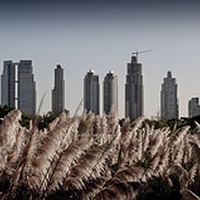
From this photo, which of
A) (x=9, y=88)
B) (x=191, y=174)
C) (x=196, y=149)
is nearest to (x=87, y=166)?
(x=196, y=149)

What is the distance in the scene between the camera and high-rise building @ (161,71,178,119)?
2262 cm

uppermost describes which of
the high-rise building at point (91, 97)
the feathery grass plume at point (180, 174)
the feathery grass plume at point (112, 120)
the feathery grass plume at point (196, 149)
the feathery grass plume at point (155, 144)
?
the high-rise building at point (91, 97)

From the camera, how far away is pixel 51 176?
12.7 feet

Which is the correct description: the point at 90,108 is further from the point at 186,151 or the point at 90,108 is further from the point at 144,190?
the point at 144,190

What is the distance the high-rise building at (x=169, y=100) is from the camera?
2262cm

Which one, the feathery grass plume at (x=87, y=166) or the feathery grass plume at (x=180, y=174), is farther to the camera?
the feathery grass plume at (x=180, y=174)

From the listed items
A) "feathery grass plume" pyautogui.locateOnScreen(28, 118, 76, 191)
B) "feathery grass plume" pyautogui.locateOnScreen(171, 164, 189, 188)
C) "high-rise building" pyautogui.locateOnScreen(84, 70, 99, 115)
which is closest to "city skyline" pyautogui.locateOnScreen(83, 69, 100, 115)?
A: "high-rise building" pyautogui.locateOnScreen(84, 70, 99, 115)

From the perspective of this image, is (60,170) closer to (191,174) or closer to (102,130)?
(191,174)

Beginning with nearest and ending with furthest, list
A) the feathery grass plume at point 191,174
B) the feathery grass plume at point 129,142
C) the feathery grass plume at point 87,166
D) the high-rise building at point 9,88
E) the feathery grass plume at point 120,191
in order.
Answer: the feathery grass plume at point 120,191
the feathery grass plume at point 87,166
the feathery grass plume at point 191,174
the feathery grass plume at point 129,142
the high-rise building at point 9,88

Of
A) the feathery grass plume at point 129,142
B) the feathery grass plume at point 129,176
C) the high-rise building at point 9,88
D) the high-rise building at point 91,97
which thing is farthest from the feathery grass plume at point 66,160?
the high-rise building at point 91,97

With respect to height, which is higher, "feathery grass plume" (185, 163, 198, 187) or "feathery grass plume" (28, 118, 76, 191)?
"feathery grass plume" (28, 118, 76, 191)

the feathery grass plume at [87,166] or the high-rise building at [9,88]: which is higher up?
the high-rise building at [9,88]

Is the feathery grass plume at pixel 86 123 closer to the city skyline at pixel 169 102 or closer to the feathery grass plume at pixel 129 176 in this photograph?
the feathery grass plume at pixel 129 176

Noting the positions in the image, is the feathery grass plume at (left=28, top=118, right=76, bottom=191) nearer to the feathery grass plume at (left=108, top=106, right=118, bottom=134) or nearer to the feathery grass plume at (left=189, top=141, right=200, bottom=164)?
the feathery grass plume at (left=189, top=141, right=200, bottom=164)
